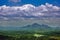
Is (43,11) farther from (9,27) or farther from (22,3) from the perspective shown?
(9,27)

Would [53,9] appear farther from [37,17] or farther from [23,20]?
[23,20]

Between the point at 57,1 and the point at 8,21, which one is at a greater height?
the point at 57,1

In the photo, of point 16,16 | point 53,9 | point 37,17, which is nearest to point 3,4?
point 16,16

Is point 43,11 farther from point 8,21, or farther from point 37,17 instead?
point 8,21

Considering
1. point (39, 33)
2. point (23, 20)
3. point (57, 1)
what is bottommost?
point (39, 33)

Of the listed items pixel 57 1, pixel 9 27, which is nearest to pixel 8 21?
pixel 9 27

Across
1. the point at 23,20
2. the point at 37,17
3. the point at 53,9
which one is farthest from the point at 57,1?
the point at 23,20

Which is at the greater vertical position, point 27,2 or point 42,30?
point 27,2
